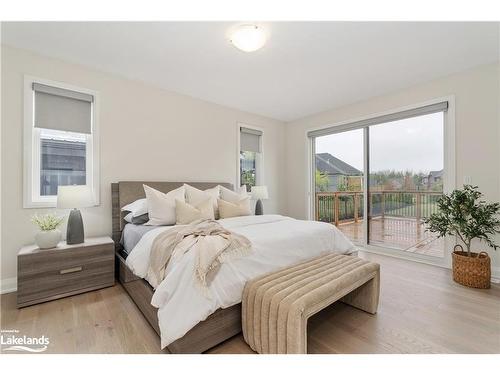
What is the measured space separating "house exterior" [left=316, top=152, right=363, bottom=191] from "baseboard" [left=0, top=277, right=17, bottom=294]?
460cm

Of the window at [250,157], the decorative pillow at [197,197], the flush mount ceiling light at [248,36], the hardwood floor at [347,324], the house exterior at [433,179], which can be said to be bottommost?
the hardwood floor at [347,324]

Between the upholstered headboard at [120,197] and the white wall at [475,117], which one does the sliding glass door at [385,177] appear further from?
the upholstered headboard at [120,197]

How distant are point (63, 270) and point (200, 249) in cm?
166

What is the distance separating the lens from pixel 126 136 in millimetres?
3031

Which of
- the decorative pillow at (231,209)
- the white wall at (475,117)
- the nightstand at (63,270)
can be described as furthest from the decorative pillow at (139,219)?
the white wall at (475,117)

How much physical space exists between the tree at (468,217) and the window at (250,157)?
2.90 meters

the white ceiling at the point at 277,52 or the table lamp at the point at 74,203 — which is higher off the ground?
the white ceiling at the point at 277,52

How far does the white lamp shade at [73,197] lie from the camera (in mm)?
2248

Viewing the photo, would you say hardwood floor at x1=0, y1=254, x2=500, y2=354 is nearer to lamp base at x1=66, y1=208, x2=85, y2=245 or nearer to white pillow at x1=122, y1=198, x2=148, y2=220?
lamp base at x1=66, y1=208, x2=85, y2=245

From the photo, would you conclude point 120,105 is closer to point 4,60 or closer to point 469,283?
point 4,60

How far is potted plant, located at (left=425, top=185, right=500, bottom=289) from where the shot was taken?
244cm

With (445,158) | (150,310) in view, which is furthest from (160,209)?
(445,158)

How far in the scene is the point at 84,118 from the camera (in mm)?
2764

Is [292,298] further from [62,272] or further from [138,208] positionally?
[62,272]
